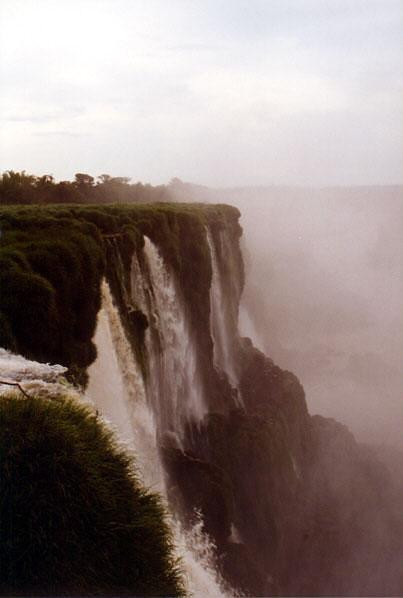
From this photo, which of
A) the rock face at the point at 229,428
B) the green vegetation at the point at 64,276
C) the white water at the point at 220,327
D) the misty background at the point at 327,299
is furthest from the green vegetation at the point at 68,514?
the misty background at the point at 327,299

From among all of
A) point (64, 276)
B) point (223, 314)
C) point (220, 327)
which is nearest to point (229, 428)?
point (220, 327)

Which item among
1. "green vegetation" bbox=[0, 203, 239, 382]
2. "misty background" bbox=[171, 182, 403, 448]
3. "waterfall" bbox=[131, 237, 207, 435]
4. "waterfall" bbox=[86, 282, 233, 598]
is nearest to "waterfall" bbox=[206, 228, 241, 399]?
"waterfall" bbox=[131, 237, 207, 435]

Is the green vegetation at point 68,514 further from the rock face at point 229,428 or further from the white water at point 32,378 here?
the rock face at point 229,428

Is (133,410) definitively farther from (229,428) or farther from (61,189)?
(61,189)

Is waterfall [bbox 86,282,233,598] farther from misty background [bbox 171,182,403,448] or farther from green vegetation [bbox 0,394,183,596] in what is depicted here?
misty background [bbox 171,182,403,448]

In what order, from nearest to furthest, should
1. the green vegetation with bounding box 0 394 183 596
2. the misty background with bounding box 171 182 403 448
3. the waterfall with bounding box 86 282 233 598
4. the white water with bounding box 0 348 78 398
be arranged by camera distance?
the green vegetation with bounding box 0 394 183 596 → the white water with bounding box 0 348 78 398 → the waterfall with bounding box 86 282 233 598 → the misty background with bounding box 171 182 403 448

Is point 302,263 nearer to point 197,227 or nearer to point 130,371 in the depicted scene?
point 197,227
